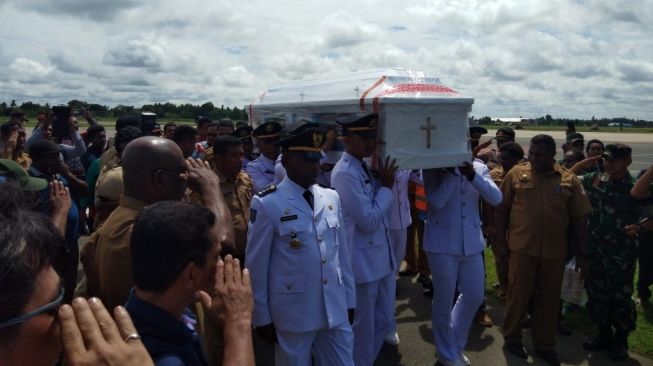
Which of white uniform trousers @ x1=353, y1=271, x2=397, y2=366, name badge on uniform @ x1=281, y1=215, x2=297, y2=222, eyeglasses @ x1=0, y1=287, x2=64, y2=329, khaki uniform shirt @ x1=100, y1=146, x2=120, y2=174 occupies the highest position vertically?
khaki uniform shirt @ x1=100, y1=146, x2=120, y2=174

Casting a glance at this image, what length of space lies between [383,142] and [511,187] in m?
1.66

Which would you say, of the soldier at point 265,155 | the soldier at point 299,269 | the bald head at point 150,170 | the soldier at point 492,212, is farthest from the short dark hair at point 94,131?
the bald head at point 150,170

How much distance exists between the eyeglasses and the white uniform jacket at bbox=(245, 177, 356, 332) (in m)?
1.74

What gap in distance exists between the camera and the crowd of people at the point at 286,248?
4.32ft

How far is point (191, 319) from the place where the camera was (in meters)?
1.88

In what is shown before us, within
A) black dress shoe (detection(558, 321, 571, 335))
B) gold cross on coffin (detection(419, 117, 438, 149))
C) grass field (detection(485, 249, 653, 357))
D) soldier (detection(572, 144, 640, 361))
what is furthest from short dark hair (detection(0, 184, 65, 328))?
grass field (detection(485, 249, 653, 357))

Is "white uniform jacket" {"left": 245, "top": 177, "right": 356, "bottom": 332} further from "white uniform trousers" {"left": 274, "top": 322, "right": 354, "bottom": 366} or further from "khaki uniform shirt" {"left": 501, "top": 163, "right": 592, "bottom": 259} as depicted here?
"khaki uniform shirt" {"left": 501, "top": 163, "right": 592, "bottom": 259}

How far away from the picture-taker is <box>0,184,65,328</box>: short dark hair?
1.17 m

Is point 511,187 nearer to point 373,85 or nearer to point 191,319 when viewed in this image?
point 373,85

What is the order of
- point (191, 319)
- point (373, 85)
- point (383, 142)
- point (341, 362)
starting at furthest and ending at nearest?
point (373, 85) < point (383, 142) < point (341, 362) < point (191, 319)

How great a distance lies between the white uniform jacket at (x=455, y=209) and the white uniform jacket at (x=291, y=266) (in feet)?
4.78

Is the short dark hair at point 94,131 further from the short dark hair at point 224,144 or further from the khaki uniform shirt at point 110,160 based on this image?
the short dark hair at point 224,144

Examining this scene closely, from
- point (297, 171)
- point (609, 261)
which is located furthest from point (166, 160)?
point (609, 261)

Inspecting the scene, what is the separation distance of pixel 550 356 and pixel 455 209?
157 centimetres
